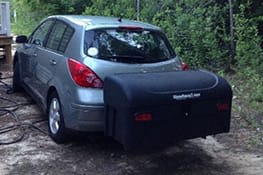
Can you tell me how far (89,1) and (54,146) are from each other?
1025 centimetres

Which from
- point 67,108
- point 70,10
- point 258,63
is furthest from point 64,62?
point 70,10

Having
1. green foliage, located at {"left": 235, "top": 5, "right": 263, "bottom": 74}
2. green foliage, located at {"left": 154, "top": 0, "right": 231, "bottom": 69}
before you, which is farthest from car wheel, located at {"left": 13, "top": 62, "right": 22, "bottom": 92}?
green foliage, located at {"left": 235, "top": 5, "right": 263, "bottom": 74}

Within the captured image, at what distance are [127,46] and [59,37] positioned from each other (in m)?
1.08

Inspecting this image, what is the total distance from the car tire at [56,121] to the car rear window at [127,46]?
854 millimetres

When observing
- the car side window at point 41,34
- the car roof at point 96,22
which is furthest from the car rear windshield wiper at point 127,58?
the car side window at point 41,34

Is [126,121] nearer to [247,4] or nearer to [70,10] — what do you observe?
[247,4]

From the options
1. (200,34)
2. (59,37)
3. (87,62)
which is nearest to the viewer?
(87,62)

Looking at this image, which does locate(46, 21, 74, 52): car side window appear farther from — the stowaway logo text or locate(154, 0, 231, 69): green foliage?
locate(154, 0, 231, 69): green foliage

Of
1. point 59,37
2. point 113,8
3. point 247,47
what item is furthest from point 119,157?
point 113,8

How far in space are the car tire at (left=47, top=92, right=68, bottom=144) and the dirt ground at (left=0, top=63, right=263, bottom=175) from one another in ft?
0.33

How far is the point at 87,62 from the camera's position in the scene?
16.7 ft

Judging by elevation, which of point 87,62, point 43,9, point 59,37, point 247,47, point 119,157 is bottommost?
point 119,157

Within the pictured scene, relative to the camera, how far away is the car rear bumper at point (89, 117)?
4.94 meters

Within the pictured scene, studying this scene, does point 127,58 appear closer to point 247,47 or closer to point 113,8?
point 247,47
